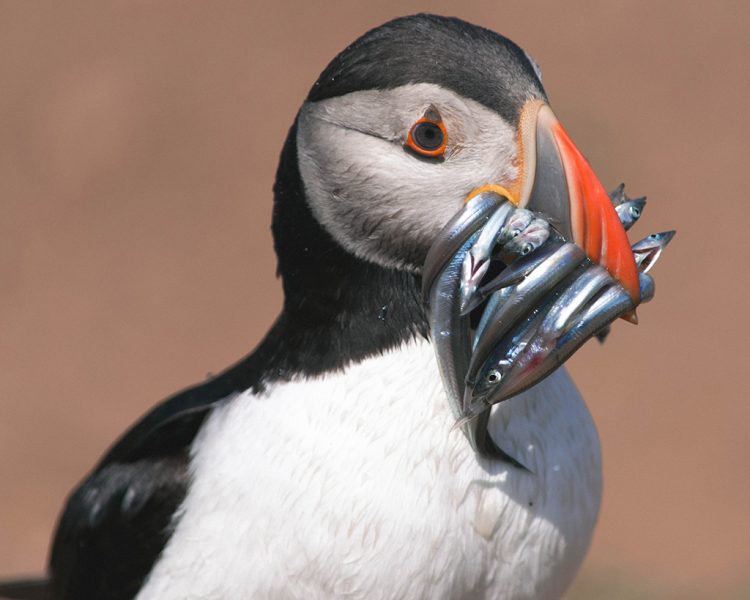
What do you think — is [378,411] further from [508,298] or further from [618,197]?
[618,197]

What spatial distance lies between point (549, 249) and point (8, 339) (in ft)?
21.2

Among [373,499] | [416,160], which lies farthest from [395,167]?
[373,499]

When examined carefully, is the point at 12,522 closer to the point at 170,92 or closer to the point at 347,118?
the point at 170,92

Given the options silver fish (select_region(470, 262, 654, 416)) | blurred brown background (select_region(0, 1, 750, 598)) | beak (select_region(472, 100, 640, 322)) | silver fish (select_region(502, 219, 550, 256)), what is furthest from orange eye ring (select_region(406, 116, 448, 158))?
blurred brown background (select_region(0, 1, 750, 598))

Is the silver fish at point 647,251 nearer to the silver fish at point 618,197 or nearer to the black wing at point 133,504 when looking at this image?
the silver fish at point 618,197

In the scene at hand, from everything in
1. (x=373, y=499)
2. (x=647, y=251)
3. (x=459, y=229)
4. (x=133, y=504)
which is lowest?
(x=133, y=504)

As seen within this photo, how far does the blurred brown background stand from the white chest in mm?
3215

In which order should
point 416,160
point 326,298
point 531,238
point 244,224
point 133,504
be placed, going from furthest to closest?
point 244,224, point 133,504, point 326,298, point 416,160, point 531,238

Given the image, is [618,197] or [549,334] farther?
[618,197]

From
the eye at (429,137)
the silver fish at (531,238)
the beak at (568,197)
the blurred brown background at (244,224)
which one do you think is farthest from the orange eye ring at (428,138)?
the blurred brown background at (244,224)

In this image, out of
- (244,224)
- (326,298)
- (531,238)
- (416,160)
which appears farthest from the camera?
(244,224)

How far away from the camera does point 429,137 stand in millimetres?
2809

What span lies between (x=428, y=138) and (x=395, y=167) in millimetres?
94

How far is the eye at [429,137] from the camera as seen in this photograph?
280cm
